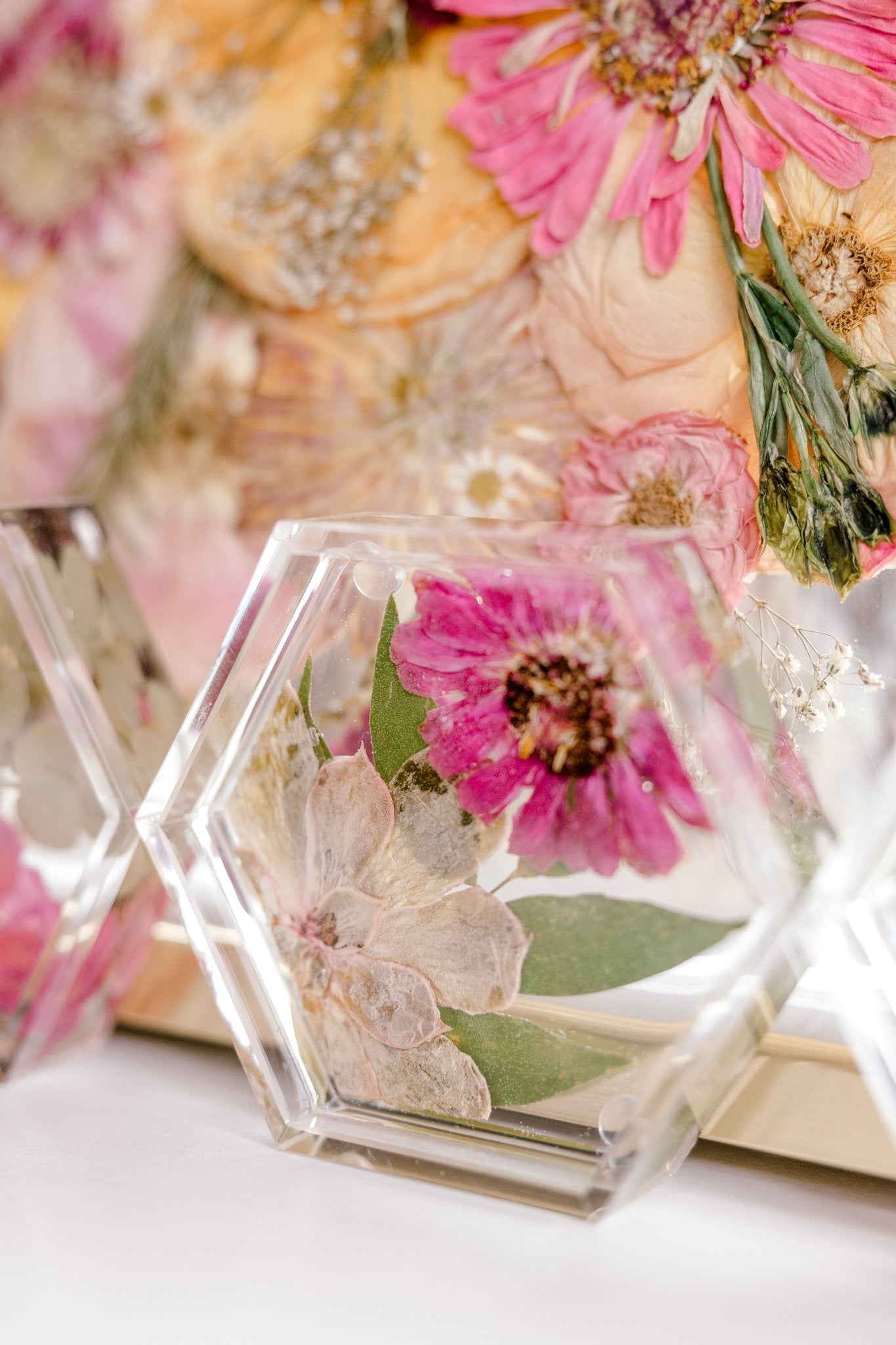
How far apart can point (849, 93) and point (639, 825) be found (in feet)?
0.86

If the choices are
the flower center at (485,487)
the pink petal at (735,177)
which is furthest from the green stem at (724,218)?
the flower center at (485,487)

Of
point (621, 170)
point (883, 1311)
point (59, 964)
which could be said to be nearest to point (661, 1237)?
point (883, 1311)

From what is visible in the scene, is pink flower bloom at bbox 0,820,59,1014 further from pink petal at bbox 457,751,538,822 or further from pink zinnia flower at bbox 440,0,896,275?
pink zinnia flower at bbox 440,0,896,275

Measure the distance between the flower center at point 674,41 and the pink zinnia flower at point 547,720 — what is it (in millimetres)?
211

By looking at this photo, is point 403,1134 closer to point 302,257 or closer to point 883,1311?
point 883,1311

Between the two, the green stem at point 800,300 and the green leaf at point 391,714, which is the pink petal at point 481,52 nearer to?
the green stem at point 800,300

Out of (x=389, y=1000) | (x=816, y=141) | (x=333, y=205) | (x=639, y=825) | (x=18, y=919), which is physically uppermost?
(x=816, y=141)

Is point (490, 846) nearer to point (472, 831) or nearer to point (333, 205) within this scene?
point (472, 831)

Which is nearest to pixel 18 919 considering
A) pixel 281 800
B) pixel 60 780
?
pixel 60 780

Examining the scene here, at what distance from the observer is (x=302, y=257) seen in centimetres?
53

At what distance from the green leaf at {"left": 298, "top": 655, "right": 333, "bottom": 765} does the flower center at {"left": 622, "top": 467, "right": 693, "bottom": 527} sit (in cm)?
14

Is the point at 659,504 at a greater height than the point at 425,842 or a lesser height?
greater

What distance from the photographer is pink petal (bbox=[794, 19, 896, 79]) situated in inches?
16.5

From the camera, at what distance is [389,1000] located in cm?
42
